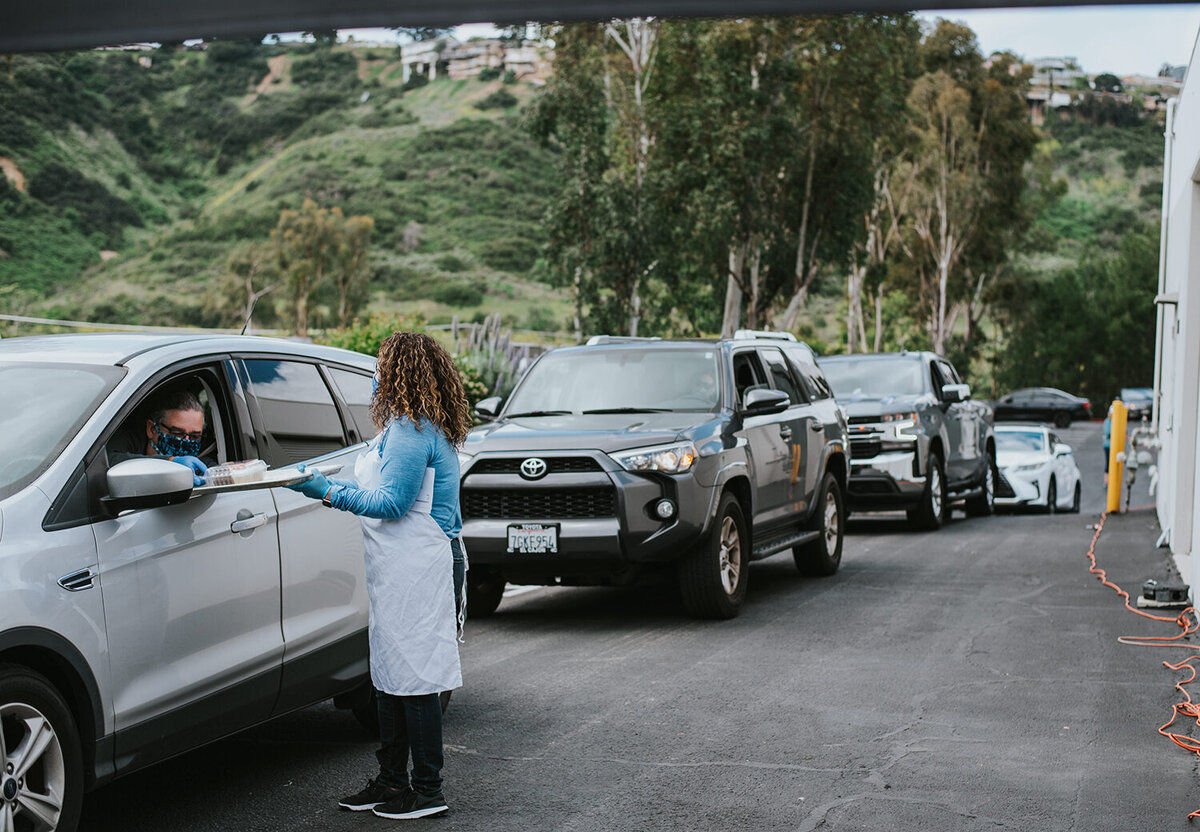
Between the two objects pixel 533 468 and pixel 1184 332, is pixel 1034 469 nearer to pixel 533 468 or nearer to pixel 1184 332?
pixel 1184 332

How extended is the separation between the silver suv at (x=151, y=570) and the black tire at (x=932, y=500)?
11.6 metres

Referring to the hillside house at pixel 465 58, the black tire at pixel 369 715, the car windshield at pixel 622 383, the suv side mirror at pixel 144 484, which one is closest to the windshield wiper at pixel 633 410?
the car windshield at pixel 622 383

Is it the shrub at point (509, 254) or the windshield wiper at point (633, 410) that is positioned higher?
the shrub at point (509, 254)

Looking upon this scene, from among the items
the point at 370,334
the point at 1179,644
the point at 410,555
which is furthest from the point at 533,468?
the point at 370,334

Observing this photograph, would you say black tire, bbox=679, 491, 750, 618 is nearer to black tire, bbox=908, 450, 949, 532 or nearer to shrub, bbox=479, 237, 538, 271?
black tire, bbox=908, 450, 949, 532

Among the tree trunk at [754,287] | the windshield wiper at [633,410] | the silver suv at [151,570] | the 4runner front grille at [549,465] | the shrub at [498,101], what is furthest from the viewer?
the shrub at [498,101]

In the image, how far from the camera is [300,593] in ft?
17.8

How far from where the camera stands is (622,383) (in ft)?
34.3

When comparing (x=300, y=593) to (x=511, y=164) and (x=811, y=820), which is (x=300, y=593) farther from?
(x=511, y=164)

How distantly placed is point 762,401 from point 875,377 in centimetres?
780

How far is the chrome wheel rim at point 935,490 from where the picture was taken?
16.6 metres

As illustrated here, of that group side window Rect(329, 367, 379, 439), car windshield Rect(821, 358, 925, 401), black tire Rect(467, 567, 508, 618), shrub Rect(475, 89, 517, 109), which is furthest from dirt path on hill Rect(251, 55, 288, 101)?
side window Rect(329, 367, 379, 439)

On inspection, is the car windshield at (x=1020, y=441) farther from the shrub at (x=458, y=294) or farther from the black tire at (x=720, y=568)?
the shrub at (x=458, y=294)

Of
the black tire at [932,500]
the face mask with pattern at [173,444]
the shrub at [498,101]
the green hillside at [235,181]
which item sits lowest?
the black tire at [932,500]
